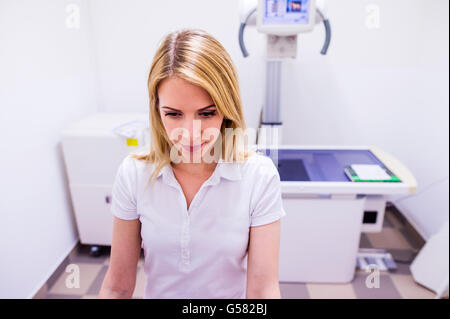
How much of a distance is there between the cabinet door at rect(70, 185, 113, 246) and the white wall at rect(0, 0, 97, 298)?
9 centimetres

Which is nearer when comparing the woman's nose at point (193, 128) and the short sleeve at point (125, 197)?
the woman's nose at point (193, 128)

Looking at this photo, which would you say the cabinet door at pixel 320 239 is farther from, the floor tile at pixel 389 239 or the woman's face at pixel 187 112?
the woman's face at pixel 187 112

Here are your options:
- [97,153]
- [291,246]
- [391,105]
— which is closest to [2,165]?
[97,153]

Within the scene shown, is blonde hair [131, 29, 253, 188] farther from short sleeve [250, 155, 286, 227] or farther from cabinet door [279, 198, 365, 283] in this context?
cabinet door [279, 198, 365, 283]

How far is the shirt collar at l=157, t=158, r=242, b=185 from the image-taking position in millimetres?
890

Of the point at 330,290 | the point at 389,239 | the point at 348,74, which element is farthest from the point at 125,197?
the point at 389,239

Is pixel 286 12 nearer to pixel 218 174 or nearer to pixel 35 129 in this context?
pixel 218 174

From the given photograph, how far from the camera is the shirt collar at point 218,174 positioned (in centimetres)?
89

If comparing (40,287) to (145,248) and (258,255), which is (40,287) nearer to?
(145,248)

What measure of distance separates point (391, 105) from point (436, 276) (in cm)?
122

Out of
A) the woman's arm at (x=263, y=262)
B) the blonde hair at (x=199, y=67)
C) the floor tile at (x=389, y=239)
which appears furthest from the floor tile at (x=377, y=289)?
the blonde hair at (x=199, y=67)

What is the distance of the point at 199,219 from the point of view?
87 centimetres

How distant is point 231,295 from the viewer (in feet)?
3.08

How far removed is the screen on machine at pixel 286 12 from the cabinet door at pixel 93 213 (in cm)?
132
